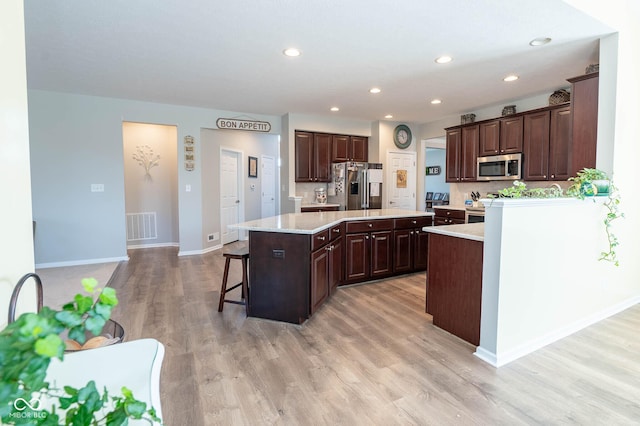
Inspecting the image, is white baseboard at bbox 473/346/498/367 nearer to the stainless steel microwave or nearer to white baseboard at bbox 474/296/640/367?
white baseboard at bbox 474/296/640/367

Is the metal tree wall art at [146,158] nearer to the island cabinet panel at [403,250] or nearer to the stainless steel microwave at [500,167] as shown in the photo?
the island cabinet panel at [403,250]

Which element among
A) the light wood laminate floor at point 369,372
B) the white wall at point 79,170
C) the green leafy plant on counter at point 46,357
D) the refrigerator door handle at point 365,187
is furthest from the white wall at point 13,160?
the refrigerator door handle at point 365,187

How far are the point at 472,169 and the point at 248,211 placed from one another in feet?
15.0

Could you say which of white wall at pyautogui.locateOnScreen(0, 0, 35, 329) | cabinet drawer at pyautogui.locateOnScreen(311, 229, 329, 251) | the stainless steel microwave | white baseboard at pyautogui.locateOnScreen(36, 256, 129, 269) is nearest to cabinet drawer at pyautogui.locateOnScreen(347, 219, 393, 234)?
cabinet drawer at pyautogui.locateOnScreen(311, 229, 329, 251)

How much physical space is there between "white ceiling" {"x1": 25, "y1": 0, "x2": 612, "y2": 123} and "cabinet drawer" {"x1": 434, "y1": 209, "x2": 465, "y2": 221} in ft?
5.76

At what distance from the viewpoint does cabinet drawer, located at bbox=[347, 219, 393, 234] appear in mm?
3713

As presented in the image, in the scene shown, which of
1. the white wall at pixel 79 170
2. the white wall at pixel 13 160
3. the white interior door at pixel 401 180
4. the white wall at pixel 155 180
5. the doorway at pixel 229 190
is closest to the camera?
the white wall at pixel 13 160

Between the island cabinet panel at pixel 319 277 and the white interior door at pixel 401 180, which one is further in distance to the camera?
the white interior door at pixel 401 180

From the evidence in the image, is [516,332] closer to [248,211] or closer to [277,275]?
[277,275]

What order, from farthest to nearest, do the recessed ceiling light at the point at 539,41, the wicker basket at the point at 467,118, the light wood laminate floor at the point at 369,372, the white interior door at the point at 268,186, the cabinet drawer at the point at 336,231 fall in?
1. the white interior door at the point at 268,186
2. the wicker basket at the point at 467,118
3. the cabinet drawer at the point at 336,231
4. the recessed ceiling light at the point at 539,41
5. the light wood laminate floor at the point at 369,372

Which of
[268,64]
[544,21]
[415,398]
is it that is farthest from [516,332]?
[268,64]

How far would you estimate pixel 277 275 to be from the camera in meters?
2.85

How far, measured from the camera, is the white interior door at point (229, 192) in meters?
6.39

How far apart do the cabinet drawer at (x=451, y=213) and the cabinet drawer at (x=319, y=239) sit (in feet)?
10.0
